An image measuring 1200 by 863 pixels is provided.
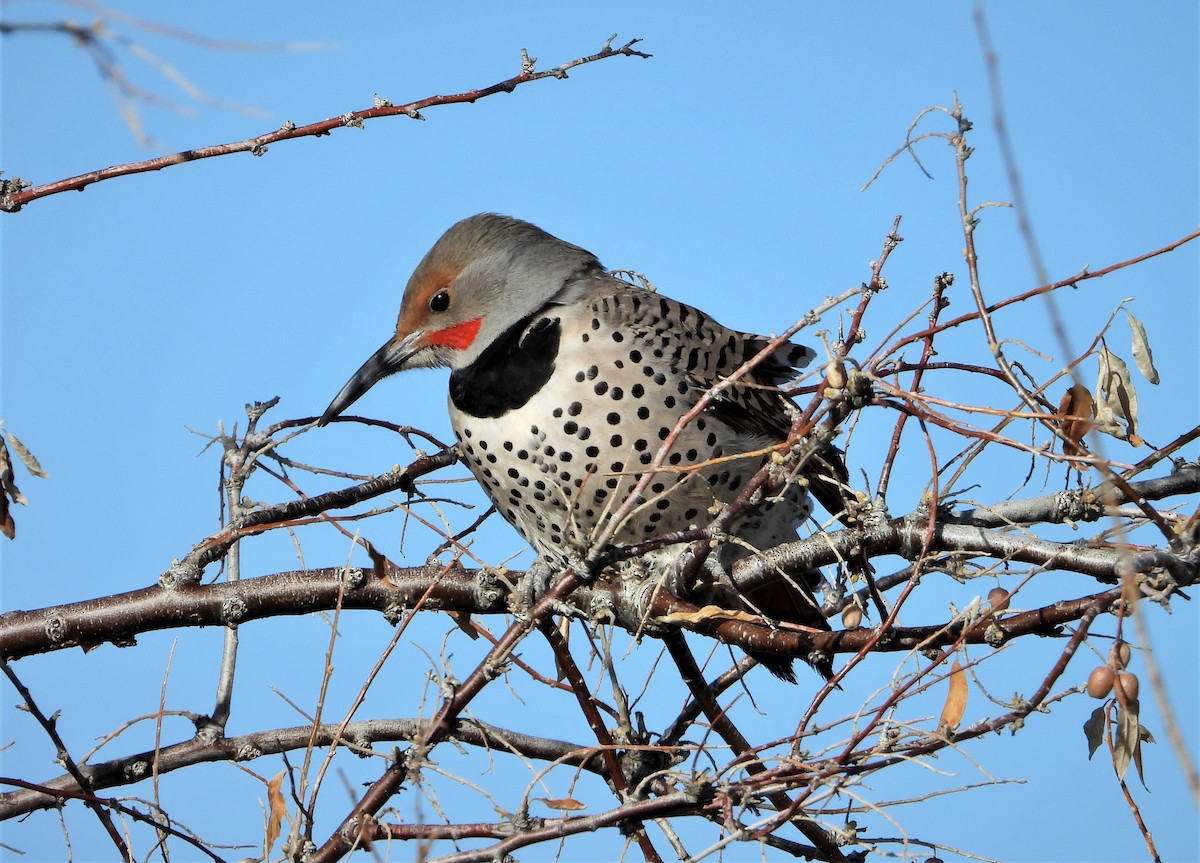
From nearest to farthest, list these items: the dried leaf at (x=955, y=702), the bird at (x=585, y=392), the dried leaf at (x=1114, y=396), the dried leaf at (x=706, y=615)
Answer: the dried leaf at (x=955, y=702) → the dried leaf at (x=1114, y=396) → the dried leaf at (x=706, y=615) → the bird at (x=585, y=392)

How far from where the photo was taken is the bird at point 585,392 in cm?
412

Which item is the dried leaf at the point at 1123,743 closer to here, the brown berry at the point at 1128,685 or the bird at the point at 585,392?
the brown berry at the point at 1128,685

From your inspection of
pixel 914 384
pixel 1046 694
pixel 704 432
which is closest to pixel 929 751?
pixel 1046 694

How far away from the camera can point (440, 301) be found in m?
4.71

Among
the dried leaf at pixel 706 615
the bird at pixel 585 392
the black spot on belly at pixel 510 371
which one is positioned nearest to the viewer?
the dried leaf at pixel 706 615

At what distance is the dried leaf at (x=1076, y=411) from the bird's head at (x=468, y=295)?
2136mm

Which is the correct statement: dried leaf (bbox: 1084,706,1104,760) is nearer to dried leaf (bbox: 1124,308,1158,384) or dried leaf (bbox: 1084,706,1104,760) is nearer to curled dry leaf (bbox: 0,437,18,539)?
dried leaf (bbox: 1124,308,1158,384)

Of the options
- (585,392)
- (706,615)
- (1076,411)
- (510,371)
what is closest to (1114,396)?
(1076,411)

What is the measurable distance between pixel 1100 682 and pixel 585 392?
2151mm

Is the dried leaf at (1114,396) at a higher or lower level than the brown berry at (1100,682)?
higher

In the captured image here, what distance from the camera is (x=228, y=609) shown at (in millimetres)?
3709

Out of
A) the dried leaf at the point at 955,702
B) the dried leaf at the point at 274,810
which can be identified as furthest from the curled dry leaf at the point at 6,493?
the dried leaf at the point at 955,702

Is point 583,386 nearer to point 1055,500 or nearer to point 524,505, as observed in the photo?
point 524,505

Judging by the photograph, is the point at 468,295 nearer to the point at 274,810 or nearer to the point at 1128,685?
the point at 274,810
